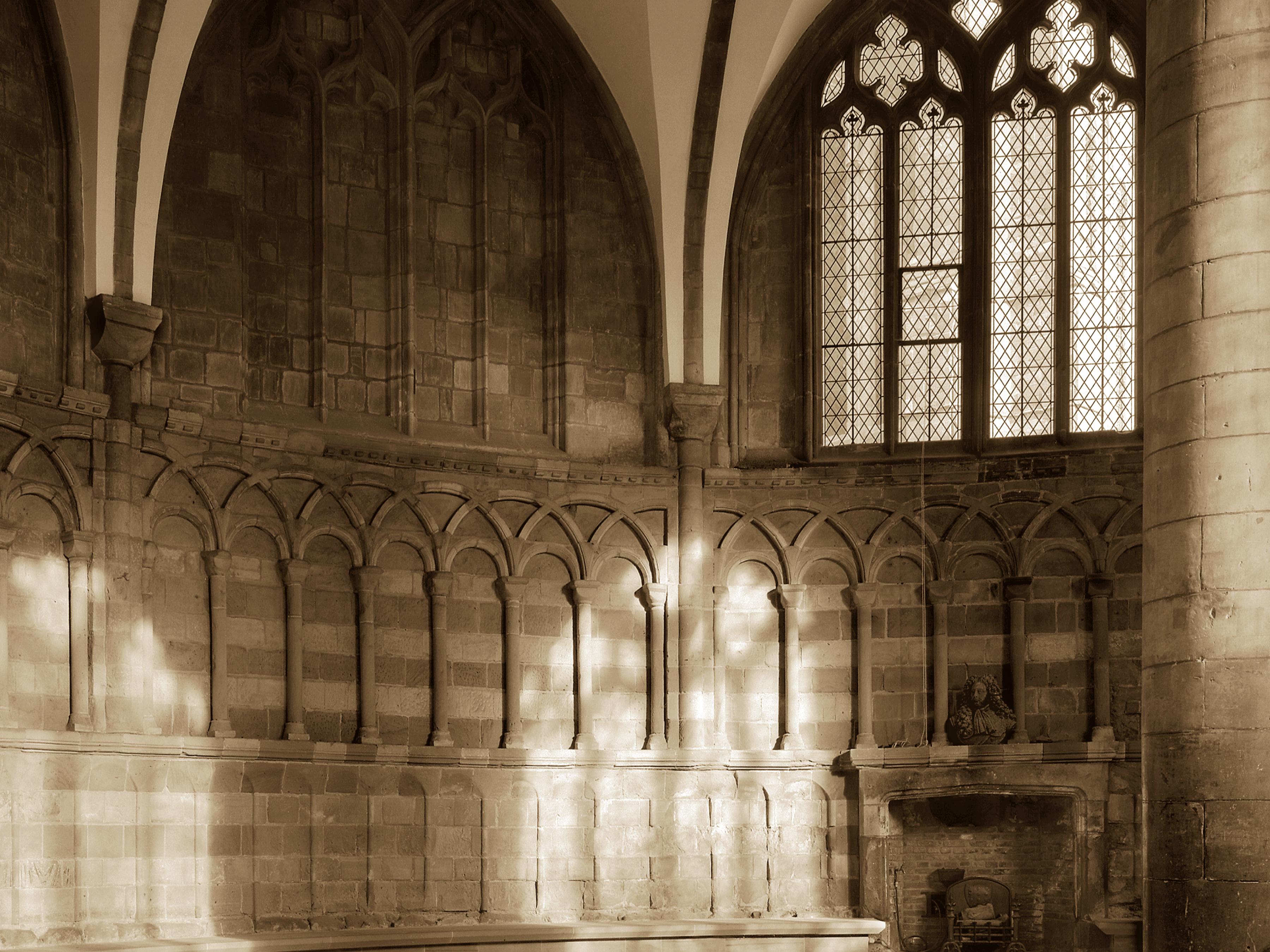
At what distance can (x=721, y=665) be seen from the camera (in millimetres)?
17438

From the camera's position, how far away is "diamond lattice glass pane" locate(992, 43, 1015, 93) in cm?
1788

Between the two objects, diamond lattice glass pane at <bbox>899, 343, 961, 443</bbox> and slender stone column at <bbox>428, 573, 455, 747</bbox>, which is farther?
diamond lattice glass pane at <bbox>899, 343, 961, 443</bbox>

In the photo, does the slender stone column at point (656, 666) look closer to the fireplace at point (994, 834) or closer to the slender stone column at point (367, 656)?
the fireplace at point (994, 834)

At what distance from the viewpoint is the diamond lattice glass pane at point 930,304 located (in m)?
17.8

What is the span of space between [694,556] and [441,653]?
2.53m

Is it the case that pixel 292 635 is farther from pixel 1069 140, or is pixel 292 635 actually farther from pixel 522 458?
pixel 1069 140

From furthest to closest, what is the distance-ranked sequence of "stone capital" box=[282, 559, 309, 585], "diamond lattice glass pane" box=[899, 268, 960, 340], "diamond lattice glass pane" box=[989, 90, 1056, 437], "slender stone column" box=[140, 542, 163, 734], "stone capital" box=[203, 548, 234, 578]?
"diamond lattice glass pane" box=[899, 268, 960, 340] < "diamond lattice glass pane" box=[989, 90, 1056, 437] < "stone capital" box=[282, 559, 309, 585] < "stone capital" box=[203, 548, 234, 578] < "slender stone column" box=[140, 542, 163, 734]

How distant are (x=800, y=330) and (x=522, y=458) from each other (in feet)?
9.69

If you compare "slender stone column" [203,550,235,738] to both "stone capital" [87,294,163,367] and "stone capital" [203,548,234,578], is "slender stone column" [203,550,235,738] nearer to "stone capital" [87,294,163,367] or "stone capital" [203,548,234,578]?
"stone capital" [203,548,234,578]

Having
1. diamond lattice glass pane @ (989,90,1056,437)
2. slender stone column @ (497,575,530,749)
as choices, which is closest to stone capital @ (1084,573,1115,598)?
diamond lattice glass pane @ (989,90,1056,437)

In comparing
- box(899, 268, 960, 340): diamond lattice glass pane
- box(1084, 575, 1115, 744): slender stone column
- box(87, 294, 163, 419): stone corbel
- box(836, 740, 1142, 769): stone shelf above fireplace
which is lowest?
box(836, 740, 1142, 769): stone shelf above fireplace

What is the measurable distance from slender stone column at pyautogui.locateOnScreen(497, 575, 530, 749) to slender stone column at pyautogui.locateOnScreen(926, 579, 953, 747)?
3.66 m

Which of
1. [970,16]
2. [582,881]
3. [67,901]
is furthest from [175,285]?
[970,16]

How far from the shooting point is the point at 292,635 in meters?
15.9
